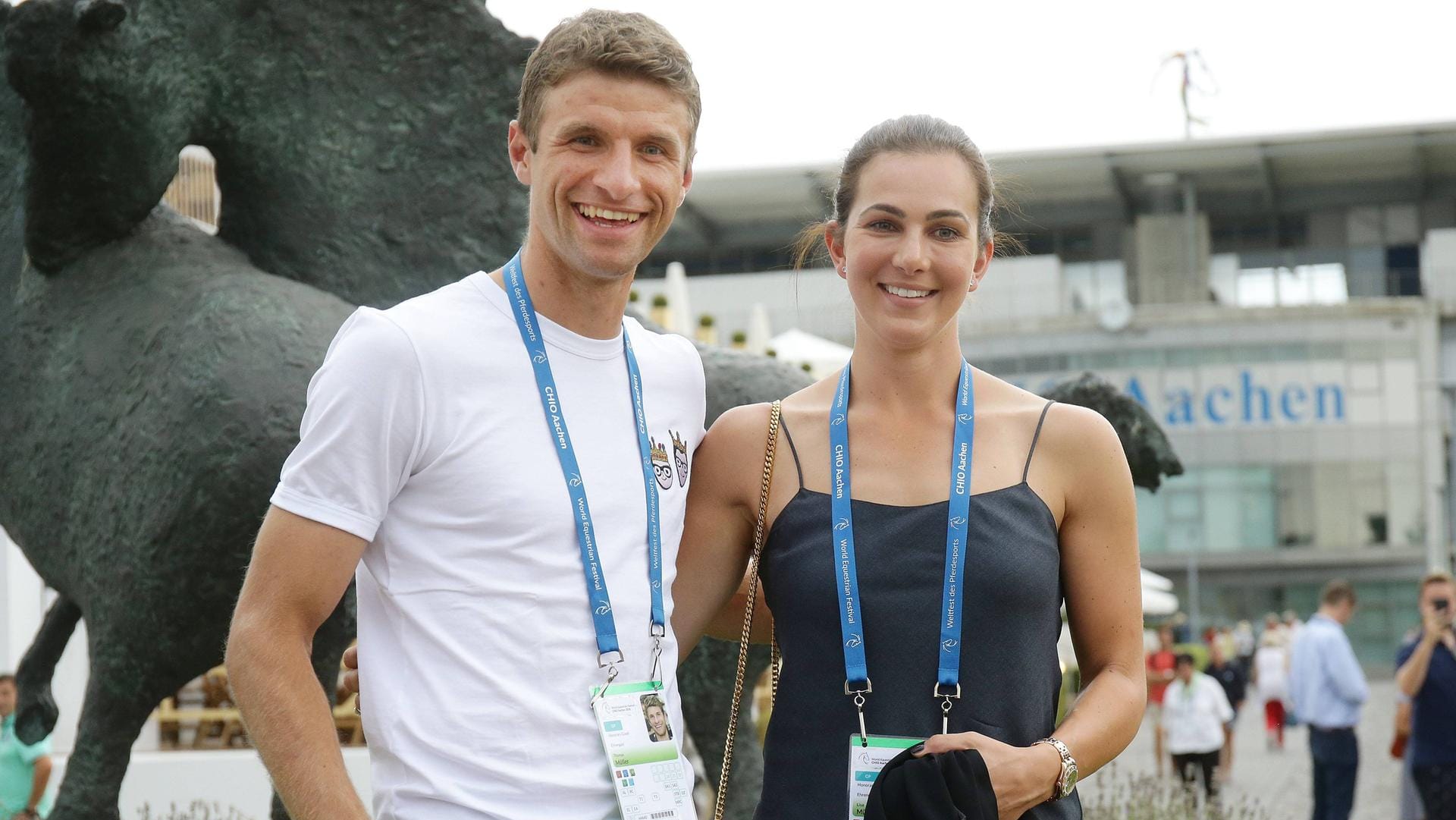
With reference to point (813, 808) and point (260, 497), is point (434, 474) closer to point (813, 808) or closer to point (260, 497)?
point (813, 808)

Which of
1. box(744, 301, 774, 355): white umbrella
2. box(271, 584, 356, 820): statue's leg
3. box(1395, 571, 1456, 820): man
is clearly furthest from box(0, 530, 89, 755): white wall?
box(1395, 571, 1456, 820): man

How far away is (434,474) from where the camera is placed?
2.13 m

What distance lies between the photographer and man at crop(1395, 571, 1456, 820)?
7.86 meters

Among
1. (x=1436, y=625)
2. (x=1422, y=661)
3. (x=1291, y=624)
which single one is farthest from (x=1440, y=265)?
(x=1422, y=661)

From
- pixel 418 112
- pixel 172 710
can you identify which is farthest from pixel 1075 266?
pixel 418 112

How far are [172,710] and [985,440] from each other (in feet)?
38.4

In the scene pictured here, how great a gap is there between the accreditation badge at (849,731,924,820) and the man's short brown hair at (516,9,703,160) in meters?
0.95

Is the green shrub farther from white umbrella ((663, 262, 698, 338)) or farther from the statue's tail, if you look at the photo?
white umbrella ((663, 262, 698, 338))

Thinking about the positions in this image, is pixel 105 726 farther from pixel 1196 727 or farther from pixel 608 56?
pixel 1196 727

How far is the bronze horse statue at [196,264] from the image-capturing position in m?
3.66

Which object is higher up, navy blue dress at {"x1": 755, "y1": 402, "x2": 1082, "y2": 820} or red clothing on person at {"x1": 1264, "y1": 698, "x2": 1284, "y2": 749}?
navy blue dress at {"x1": 755, "y1": 402, "x2": 1082, "y2": 820}

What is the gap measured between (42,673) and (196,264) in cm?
237

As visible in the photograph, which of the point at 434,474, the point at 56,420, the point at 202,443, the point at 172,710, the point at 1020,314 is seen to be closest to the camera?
the point at 434,474

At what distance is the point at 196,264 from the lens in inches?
158
